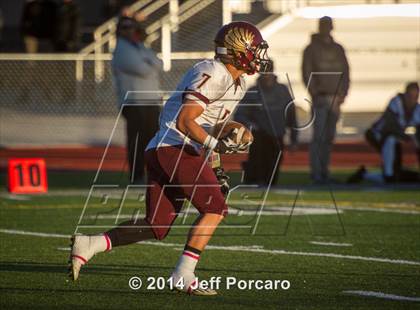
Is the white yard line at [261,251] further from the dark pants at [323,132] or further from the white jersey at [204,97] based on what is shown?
the dark pants at [323,132]

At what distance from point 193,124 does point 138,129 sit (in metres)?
7.13

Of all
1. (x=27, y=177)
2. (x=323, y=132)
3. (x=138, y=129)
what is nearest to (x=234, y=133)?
(x=27, y=177)

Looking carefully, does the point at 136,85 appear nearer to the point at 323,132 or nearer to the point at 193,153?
the point at 323,132

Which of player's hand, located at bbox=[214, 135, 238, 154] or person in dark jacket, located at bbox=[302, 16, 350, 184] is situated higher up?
person in dark jacket, located at bbox=[302, 16, 350, 184]

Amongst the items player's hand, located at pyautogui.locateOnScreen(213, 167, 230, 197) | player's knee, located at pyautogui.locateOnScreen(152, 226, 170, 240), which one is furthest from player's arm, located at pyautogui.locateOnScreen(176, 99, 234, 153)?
player's knee, located at pyautogui.locateOnScreen(152, 226, 170, 240)

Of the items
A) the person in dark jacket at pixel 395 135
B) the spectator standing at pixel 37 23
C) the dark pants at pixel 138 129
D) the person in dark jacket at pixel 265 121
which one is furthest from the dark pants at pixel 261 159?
the spectator standing at pixel 37 23

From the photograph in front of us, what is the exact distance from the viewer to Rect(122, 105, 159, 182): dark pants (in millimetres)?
13922

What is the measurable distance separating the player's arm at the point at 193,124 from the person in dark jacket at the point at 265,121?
740 cm

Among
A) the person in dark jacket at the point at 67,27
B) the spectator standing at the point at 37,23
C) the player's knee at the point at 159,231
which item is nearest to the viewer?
the player's knee at the point at 159,231

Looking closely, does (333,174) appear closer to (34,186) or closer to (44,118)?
(34,186)

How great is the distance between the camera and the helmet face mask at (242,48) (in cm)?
705

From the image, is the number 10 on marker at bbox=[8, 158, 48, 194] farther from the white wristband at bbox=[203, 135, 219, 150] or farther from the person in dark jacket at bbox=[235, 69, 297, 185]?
the white wristband at bbox=[203, 135, 219, 150]

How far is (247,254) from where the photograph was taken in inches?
346

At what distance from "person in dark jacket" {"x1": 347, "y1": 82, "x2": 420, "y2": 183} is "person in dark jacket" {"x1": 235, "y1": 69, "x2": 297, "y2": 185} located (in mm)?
1015
